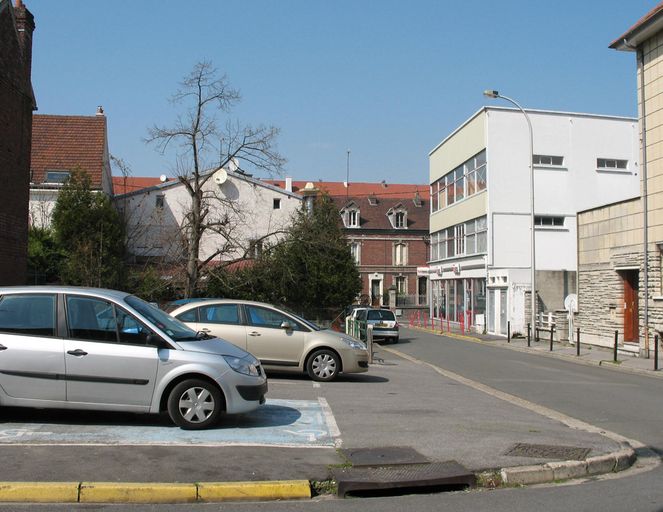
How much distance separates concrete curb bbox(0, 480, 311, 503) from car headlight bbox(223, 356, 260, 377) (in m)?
2.18

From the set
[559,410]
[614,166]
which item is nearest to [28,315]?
[559,410]

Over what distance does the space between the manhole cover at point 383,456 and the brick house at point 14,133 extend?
493 inches

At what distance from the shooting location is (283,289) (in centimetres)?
2628

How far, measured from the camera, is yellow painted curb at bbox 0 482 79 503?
18.4ft

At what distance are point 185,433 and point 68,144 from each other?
110 ft

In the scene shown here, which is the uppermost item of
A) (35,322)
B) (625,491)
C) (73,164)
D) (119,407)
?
(73,164)

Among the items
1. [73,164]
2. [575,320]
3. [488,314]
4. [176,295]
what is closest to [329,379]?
[176,295]

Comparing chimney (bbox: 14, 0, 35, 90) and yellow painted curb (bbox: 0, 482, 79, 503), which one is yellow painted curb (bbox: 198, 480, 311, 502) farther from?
chimney (bbox: 14, 0, 35, 90)

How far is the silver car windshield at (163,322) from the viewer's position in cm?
809

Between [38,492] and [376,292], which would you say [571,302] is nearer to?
[38,492]

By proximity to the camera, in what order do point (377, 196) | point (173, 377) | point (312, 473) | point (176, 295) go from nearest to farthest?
point (312, 473)
point (173, 377)
point (176, 295)
point (377, 196)

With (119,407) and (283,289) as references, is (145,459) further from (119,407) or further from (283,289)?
(283,289)

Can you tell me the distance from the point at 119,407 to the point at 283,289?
18.5 metres

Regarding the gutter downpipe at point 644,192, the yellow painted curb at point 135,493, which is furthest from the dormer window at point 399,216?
the yellow painted curb at point 135,493
